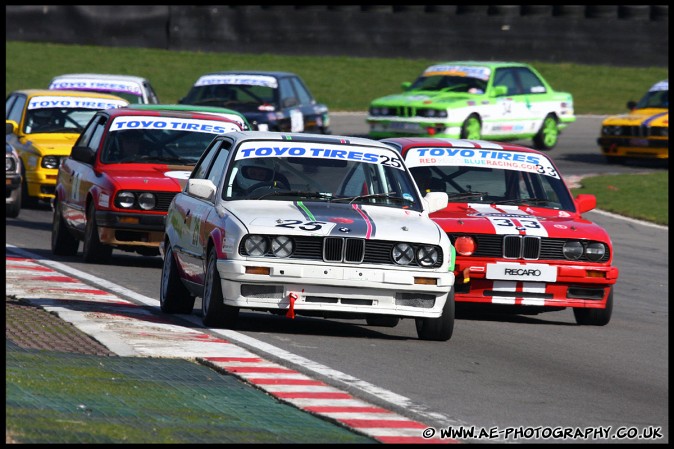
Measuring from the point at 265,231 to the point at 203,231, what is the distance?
901mm

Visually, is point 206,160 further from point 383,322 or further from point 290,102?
point 290,102

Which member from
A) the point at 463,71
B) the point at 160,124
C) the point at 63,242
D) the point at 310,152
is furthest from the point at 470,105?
the point at 310,152

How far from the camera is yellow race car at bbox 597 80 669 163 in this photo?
2644 centimetres

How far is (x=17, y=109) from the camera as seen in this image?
20766 millimetres

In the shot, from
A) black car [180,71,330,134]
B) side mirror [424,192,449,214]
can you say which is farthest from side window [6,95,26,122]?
side mirror [424,192,449,214]

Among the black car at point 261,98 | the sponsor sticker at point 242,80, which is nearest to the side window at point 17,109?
the black car at point 261,98

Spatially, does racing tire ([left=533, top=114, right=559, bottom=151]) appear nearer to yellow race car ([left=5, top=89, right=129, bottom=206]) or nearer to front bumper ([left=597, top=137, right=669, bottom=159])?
front bumper ([left=597, top=137, right=669, bottom=159])

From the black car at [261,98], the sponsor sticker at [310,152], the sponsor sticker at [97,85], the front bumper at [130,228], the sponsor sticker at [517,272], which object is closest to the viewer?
the sponsor sticker at [310,152]

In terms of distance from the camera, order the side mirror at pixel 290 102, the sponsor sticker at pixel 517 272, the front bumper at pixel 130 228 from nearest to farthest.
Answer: the sponsor sticker at pixel 517 272 < the front bumper at pixel 130 228 < the side mirror at pixel 290 102

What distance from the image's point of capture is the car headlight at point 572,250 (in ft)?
38.1

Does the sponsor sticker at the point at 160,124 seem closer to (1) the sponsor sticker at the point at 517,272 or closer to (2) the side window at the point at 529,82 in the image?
(1) the sponsor sticker at the point at 517,272

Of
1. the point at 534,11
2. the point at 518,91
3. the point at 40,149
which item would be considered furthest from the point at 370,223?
the point at 534,11

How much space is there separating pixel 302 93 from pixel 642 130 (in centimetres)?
Answer: 608

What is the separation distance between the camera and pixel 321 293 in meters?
9.91
